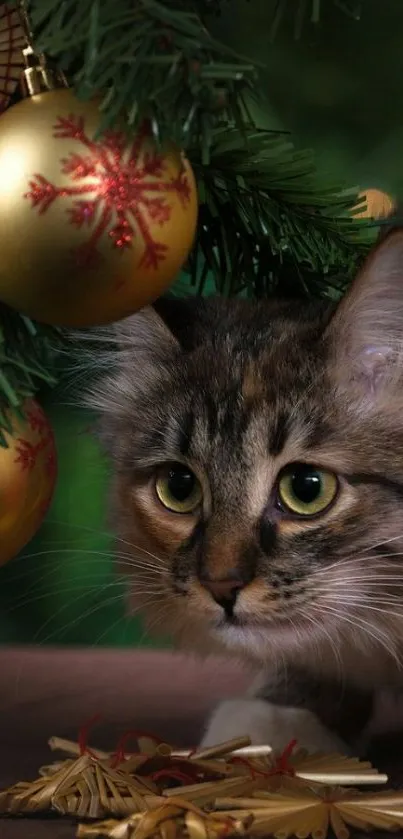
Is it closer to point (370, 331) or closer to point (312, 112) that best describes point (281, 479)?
point (370, 331)

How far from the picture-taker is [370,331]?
868mm

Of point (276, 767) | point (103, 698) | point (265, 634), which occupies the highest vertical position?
point (265, 634)

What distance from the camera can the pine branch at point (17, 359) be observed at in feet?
2.19

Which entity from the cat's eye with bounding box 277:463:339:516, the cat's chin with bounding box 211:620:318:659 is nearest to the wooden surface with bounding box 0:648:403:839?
the cat's chin with bounding box 211:620:318:659

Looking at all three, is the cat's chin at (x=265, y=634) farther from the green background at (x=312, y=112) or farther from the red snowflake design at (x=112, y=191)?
the red snowflake design at (x=112, y=191)

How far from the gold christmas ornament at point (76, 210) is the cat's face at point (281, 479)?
255mm

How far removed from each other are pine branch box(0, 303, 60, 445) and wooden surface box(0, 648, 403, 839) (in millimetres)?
382

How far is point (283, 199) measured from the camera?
82 centimetres

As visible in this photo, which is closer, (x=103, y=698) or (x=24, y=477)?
(x=24, y=477)

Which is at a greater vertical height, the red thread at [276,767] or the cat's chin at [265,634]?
the cat's chin at [265,634]

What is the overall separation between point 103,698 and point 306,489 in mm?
481

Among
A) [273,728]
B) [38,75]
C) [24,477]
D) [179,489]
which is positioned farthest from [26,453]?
[273,728]

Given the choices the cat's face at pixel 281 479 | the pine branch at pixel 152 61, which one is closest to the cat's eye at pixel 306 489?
the cat's face at pixel 281 479

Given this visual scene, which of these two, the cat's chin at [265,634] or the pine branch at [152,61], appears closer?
the pine branch at [152,61]
